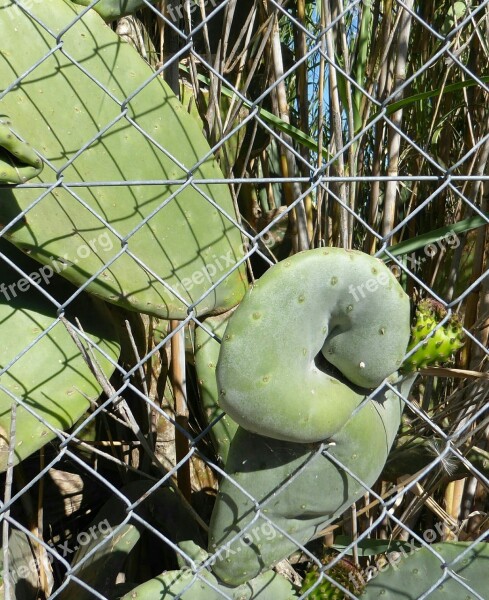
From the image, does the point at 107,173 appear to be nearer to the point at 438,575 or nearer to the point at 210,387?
the point at 210,387

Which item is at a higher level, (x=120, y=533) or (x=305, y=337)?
(x=305, y=337)

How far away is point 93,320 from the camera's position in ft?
4.12

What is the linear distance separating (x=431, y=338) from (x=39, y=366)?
1.76 feet

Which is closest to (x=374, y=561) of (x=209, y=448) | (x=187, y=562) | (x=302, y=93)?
(x=209, y=448)

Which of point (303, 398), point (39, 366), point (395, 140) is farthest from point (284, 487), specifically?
point (395, 140)

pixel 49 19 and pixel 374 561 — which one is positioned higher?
pixel 49 19

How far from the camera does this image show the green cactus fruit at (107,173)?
110 centimetres

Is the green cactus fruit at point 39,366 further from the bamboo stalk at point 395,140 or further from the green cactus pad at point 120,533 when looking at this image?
the bamboo stalk at point 395,140

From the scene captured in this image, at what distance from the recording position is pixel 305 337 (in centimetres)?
90

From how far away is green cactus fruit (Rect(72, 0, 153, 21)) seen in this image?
120 cm

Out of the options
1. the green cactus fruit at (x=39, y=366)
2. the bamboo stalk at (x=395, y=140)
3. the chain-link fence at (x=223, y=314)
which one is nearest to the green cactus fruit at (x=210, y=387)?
the chain-link fence at (x=223, y=314)

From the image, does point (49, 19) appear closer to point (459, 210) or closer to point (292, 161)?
point (292, 161)

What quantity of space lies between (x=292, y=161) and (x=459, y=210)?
1.18 ft

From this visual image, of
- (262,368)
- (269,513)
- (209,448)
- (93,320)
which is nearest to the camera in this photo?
(262,368)
